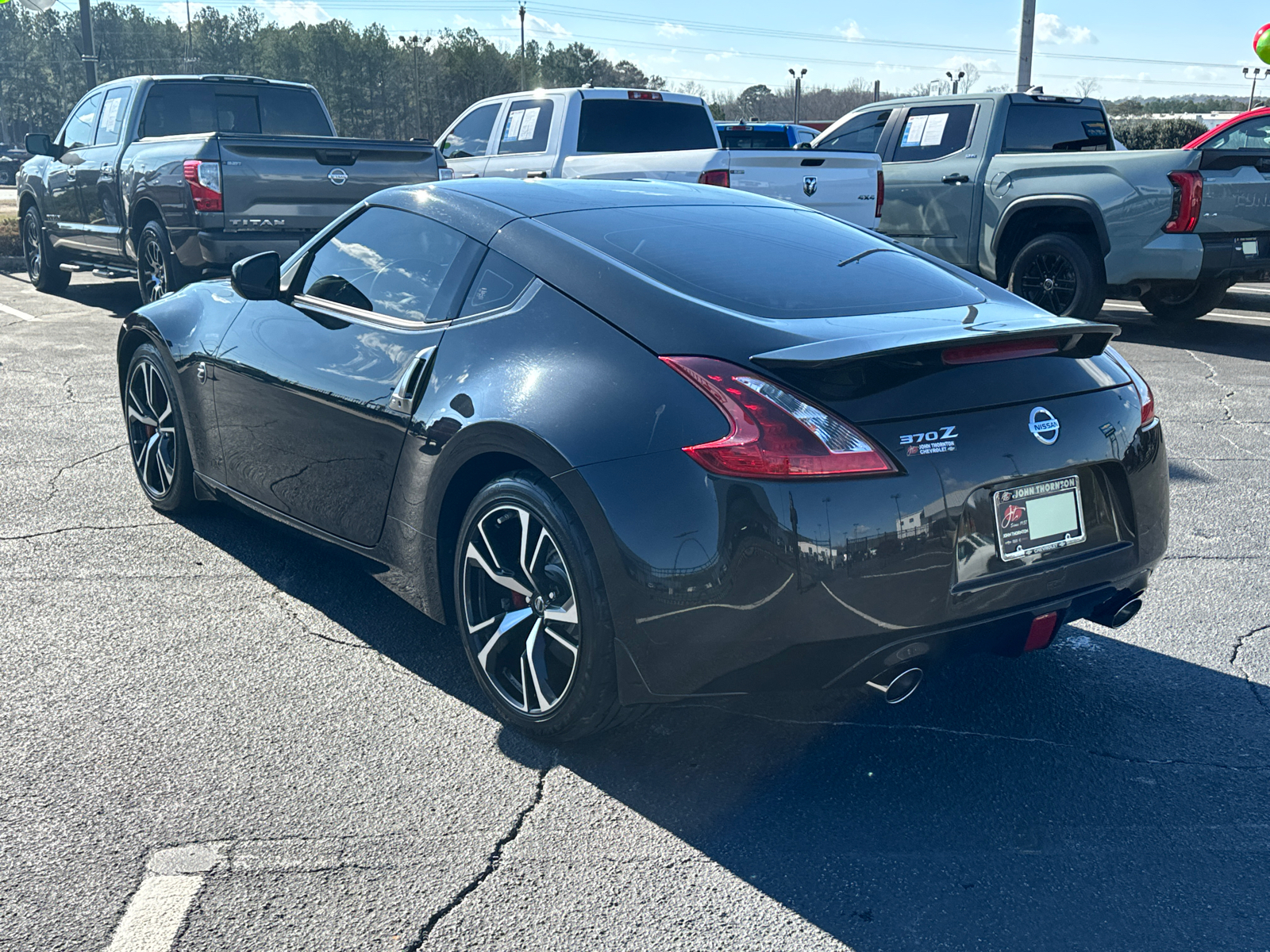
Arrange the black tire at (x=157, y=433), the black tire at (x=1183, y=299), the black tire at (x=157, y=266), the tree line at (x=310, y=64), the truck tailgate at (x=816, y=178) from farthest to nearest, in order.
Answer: the tree line at (x=310, y=64), the black tire at (x=1183, y=299), the black tire at (x=157, y=266), the truck tailgate at (x=816, y=178), the black tire at (x=157, y=433)

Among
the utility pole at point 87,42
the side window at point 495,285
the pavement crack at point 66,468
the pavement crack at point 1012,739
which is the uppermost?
the utility pole at point 87,42

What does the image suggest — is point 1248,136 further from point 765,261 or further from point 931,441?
point 931,441

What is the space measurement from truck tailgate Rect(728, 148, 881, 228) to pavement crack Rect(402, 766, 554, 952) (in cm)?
713

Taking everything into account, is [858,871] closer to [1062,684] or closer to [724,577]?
[724,577]

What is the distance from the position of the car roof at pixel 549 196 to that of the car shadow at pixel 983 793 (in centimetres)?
125

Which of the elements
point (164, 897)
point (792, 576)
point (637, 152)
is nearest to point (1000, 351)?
point (792, 576)

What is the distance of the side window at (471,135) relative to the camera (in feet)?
42.9

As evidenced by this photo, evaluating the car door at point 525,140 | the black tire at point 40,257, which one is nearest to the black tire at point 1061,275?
the car door at point 525,140

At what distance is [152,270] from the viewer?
34.6ft

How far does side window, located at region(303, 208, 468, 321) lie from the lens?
3816 millimetres

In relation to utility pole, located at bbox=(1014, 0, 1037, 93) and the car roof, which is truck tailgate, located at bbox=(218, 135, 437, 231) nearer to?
the car roof

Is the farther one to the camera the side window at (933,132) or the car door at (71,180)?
the car door at (71,180)

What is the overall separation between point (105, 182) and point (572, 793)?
406 inches

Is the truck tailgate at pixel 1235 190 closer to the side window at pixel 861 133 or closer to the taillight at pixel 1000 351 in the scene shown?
the side window at pixel 861 133
